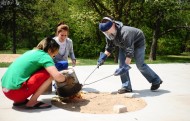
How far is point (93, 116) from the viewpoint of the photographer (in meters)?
4.48

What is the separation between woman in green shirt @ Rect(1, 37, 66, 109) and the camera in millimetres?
4504

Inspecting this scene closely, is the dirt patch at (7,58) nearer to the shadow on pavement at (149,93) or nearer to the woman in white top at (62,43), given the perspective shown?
the woman in white top at (62,43)

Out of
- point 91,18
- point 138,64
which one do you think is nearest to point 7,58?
point 91,18

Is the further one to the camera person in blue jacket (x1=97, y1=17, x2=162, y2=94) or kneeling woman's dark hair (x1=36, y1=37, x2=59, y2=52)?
person in blue jacket (x1=97, y1=17, x2=162, y2=94)

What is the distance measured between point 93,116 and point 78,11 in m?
18.3

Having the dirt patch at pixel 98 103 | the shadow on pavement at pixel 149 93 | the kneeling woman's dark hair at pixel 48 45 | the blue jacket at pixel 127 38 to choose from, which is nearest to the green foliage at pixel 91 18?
the shadow on pavement at pixel 149 93

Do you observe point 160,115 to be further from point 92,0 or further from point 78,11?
point 78,11

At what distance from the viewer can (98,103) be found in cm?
525

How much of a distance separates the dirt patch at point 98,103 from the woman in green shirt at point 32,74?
2.09 ft

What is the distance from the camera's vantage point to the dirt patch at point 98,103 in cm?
488

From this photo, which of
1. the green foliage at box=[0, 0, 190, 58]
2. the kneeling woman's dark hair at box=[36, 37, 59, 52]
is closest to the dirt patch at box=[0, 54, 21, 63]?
the green foliage at box=[0, 0, 190, 58]

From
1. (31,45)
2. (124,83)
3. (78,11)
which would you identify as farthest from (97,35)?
(124,83)

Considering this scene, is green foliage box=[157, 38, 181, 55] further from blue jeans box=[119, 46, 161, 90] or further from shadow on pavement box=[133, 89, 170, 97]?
blue jeans box=[119, 46, 161, 90]

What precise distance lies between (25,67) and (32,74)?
16 centimetres
